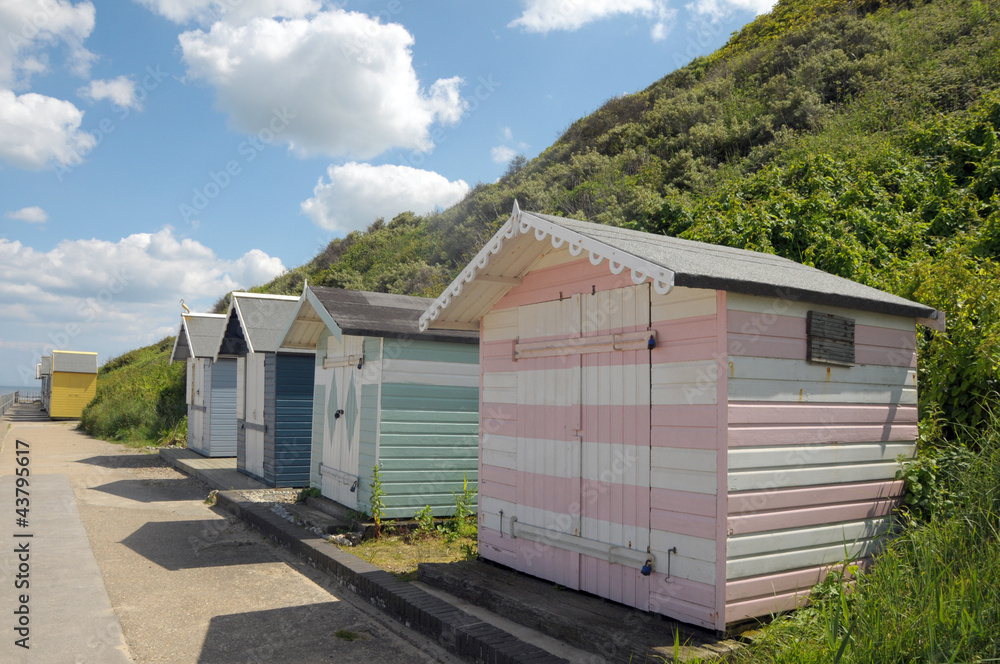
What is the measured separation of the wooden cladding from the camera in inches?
209

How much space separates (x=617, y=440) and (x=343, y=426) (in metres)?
5.94

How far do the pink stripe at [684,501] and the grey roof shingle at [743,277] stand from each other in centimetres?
145

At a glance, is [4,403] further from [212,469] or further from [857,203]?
[857,203]

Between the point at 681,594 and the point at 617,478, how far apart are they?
1.02 meters

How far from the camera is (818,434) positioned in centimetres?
501

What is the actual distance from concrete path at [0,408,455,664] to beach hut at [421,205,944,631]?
1779 millimetres

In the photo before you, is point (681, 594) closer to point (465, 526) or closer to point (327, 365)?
point (465, 526)

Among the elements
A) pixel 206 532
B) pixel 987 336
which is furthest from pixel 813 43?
pixel 206 532

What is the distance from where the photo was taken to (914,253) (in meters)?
8.83

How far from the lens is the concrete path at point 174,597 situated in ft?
18.2

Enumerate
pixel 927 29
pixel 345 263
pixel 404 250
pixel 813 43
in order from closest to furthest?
pixel 927 29 < pixel 813 43 < pixel 404 250 < pixel 345 263

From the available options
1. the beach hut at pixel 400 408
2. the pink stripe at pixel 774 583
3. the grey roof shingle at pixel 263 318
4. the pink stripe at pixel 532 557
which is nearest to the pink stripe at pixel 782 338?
the pink stripe at pixel 774 583

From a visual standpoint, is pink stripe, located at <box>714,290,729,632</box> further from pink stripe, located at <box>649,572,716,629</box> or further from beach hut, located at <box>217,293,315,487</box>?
beach hut, located at <box>217,293,315,487</box>

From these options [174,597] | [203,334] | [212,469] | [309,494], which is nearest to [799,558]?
[174,597]
